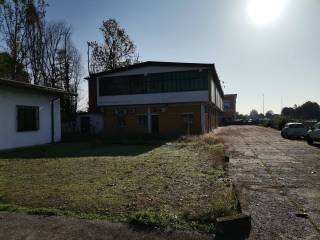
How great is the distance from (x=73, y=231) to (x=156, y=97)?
89.3 feet

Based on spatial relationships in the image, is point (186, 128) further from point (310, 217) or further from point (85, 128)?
point (310, 217)

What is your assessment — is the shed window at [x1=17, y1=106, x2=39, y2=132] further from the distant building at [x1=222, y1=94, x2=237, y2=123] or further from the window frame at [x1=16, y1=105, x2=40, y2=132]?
the distant building at [x1=222, y1=94, x2=237, y2=123]

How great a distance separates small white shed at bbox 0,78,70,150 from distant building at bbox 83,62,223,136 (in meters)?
12.0

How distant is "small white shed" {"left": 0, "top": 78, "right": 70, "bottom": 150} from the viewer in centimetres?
1681

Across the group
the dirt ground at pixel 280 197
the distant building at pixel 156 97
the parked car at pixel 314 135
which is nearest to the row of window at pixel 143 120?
the distant building at pixel 156 97

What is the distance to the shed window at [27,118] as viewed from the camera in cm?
1809

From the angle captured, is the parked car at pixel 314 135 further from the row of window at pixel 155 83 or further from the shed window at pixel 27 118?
the shed window at pixel 27 118

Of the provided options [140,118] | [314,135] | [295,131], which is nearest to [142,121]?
A: [140,118]

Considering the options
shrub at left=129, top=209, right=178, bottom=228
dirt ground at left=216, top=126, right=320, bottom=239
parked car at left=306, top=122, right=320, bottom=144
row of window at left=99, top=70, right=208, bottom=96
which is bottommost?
dirt ground at left=216, top=126, right=320, bottom=239

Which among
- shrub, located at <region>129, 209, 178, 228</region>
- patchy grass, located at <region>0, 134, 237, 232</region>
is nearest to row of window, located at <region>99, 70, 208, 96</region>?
patchy grass, located at <region>0, 134, 237, 232</region>

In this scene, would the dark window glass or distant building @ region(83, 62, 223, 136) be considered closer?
distant building @ region(83, 62, 223, 136)

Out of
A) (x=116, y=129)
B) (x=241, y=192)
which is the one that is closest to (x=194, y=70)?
(x=116, y=129)

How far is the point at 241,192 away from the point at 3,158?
1068cm

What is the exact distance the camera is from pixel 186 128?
32.0 meters
